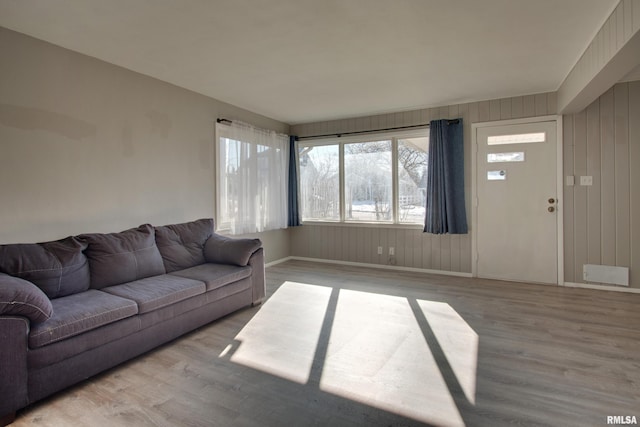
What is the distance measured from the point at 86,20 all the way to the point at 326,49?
187 cm

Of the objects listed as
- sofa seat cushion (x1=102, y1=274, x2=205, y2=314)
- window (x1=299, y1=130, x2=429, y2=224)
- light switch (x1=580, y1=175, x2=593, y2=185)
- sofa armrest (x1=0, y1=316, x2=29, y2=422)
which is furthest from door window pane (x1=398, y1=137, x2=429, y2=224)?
sofa armrest (x1=0, y1=316, x2=29, y2=422)

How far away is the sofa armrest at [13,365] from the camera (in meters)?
1.78

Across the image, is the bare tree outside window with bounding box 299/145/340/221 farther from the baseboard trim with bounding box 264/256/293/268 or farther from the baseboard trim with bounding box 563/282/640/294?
the baseboard trim with bounding box 563/282/640/294

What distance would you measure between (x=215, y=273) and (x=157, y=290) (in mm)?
628

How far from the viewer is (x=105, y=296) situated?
2.50 m

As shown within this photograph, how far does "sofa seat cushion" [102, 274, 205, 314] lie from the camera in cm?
255

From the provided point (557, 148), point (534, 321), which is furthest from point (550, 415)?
point (557, 148)

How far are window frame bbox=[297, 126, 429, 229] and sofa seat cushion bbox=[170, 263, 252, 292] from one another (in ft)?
8.48

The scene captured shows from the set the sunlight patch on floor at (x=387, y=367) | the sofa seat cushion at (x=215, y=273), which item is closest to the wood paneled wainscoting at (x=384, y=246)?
the sunlight patch on floor at (x=387, y=367)

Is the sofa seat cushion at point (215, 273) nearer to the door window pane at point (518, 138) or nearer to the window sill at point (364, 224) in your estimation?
the window sill at point (364, 224)

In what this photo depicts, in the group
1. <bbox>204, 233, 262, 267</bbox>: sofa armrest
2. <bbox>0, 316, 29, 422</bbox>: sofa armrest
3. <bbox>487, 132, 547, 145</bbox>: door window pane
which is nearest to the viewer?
<bbox>0, 316, 29, 422</bbox>: sofa armrest

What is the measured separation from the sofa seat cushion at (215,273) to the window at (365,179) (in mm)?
2643

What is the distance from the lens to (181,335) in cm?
290

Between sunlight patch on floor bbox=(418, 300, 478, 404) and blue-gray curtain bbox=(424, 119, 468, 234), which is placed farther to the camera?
blue-gray curtain bbox=(424, 119, 468, 234)
